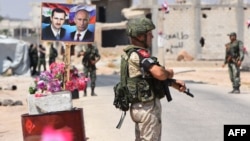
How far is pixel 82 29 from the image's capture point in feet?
Result: 34.9

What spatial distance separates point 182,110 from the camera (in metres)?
12.6

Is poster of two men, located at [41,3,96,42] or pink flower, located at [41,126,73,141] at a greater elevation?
poster of two men, located at [41,3,96,42]

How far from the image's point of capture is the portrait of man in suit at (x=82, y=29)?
408 inches

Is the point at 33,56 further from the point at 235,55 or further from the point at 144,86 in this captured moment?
the point at 144,86

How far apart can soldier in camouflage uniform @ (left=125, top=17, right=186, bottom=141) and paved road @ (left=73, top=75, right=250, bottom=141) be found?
3.35 m

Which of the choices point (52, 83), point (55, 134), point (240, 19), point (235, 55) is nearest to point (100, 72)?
point (240, 19)

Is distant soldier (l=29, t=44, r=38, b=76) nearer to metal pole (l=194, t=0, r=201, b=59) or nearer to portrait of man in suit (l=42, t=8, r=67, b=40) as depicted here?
metal pole (l=194, t=0, r=201, b=59)

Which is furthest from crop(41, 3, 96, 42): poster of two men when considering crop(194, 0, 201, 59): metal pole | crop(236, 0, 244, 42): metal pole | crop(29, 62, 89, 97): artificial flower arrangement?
crop(236, 0, 244, 42): metal pole

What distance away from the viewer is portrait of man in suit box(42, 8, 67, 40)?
33.6ft

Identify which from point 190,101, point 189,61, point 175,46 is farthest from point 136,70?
point 175,46

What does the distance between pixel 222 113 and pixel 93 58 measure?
5033mm

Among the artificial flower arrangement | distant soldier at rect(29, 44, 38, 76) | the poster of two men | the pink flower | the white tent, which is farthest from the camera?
distant soldier at rect(29, 44, 38, 76)

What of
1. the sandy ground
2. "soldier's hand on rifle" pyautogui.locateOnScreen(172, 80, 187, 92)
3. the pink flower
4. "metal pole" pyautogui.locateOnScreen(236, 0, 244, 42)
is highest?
"metal pole" pyautogui.locateOnScreen(236, 0, 244, 42)

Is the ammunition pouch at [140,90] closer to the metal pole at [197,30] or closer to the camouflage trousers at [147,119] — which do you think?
the camouflage trousers at [147,119]
